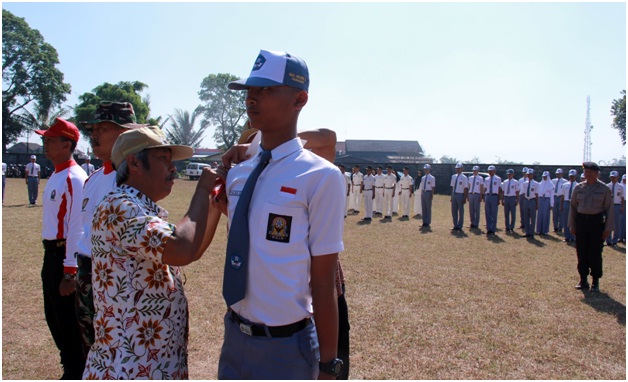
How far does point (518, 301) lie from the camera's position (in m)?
7.01

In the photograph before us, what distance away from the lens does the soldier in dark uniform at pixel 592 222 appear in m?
7.68

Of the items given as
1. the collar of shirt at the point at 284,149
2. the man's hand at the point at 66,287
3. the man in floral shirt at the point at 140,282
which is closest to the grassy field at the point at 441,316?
the man's hand at the point at 66,287

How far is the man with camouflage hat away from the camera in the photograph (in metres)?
3.13

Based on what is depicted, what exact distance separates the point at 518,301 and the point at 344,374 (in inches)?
189

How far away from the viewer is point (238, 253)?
5.91 feet

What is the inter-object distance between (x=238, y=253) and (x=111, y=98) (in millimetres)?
47901

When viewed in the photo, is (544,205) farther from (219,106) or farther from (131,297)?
(219,106)

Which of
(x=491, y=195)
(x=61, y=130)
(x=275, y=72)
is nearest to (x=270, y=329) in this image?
(x=275, y=72)

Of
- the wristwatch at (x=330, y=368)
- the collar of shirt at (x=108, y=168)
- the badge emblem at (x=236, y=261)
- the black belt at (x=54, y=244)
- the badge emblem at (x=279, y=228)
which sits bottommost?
the wristwatch at (x=330, y=368)

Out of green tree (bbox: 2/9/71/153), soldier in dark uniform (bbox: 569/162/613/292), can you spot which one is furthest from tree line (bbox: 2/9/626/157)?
Result: soldier in dark uniform (bbox: 569/162/613/292)

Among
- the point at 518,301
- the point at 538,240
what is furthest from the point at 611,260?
the point at 518,301

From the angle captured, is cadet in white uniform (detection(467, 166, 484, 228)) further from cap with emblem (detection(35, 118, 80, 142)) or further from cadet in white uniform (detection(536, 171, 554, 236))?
cap with emblem (detection(35, 118, 80, 142))

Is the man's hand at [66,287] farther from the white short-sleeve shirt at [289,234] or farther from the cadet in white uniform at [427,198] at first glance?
the cadet in white uniform at [427,198]

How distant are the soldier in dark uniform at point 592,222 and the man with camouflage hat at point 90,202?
698cm
